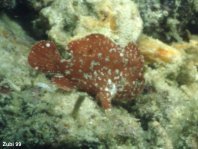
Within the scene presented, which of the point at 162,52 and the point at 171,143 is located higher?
the point at 162,52

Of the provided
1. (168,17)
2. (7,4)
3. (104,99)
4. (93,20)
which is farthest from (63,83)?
(168,17)

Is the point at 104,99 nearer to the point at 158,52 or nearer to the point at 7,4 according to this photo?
the point at 158,52

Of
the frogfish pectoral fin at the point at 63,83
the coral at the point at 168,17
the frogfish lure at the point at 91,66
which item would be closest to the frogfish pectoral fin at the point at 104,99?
the frogfish lure at the point at 91,66

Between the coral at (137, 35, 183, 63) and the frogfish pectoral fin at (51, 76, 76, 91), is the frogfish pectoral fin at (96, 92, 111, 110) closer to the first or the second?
the frogfish pectoral fin at (51, 76, 76, 91)

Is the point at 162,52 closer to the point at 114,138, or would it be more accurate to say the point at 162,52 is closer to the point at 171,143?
the point at 171,143

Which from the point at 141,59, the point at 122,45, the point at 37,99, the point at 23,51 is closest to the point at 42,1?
the point at 23,51

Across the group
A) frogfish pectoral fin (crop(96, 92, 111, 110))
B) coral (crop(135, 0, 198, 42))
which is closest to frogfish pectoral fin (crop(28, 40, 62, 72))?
frogfish pectoral fin (crop(96, 92, 111, 110))

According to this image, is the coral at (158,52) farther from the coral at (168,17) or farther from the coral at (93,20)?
the coral at (168,17)
